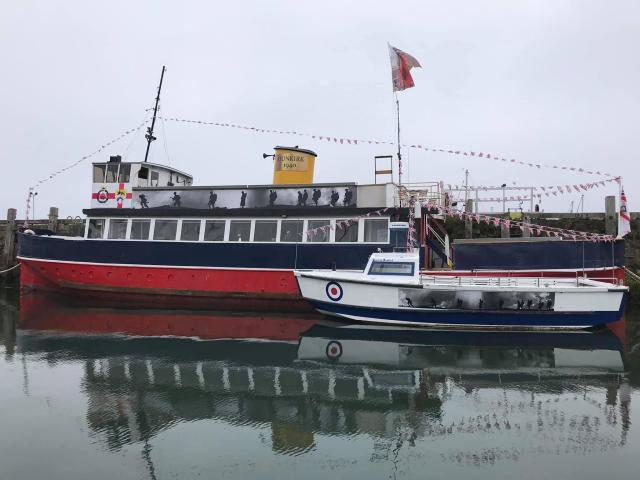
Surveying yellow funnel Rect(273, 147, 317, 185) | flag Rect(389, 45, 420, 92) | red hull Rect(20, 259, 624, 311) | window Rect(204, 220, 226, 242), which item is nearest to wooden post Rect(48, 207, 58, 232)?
red hull Rect(20, 259, 624, 311)

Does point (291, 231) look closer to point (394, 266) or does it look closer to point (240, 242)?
point (240, 242)

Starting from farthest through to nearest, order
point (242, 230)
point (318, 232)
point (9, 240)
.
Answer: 1. point (9, 240)
2. point (242, 230)
3. point (318, 232)

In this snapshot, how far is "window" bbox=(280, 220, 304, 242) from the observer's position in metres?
19.5

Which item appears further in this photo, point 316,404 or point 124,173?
point 124,173

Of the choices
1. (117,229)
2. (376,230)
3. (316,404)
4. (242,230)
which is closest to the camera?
(316,404)

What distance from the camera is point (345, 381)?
10430 mm

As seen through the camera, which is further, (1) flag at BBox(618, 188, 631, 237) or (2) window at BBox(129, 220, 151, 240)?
(2) window at BBox(129, 220, 151, 240)

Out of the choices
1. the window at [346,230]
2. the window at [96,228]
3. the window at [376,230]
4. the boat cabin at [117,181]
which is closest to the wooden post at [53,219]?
the boat cabin at [117,181]

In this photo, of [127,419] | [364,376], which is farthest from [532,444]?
[127,419]

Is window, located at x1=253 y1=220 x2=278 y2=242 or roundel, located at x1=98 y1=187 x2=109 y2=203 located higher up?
roundel, located at x1=98 y1=187 x2=109 y2=203

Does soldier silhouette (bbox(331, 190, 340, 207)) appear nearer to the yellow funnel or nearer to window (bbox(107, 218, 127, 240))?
the yellow funnel

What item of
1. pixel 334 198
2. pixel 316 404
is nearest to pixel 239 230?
pixel 334 198

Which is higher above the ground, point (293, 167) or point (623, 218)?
point (293, 167)

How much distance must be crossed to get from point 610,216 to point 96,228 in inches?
942
